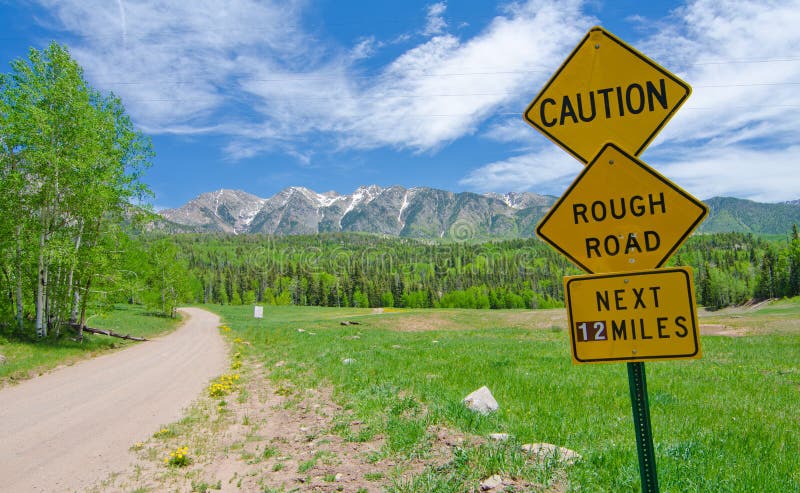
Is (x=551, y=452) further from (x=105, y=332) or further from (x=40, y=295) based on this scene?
(x=105, y=332)

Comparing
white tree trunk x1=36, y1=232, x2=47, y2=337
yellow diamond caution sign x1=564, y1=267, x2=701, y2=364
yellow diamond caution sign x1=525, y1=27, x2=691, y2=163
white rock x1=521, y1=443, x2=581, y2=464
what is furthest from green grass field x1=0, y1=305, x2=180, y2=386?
yellow diamond caution sign x1=525, y1=27, x2=691, y2=163

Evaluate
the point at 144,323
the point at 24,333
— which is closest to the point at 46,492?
the point at 24,333

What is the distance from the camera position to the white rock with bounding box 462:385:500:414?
743 cm

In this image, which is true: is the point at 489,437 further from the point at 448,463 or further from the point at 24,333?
the point at 24,333

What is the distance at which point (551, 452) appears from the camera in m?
5.20

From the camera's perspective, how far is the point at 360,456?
618 centimetres

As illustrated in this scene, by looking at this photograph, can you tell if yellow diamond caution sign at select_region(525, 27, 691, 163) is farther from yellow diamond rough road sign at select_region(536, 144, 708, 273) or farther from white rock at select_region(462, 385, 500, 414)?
white rock at select_region(462, 385, 500, 414)

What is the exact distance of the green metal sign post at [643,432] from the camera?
257cm

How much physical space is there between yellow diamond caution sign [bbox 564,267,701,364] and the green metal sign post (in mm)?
141

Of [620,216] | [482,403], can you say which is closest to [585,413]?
[482,403]

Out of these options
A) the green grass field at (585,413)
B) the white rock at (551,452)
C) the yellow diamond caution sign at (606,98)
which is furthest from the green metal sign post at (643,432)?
the white rock at (551,452)

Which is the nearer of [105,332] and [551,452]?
[551,452]

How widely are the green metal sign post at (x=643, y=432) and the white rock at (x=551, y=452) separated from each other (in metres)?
2.62

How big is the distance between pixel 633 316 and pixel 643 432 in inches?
29.1
